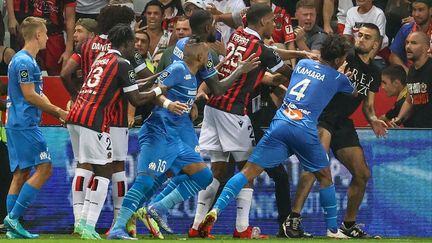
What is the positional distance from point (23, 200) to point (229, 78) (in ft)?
8.61

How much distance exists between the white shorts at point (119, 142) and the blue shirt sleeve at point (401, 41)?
5243mm

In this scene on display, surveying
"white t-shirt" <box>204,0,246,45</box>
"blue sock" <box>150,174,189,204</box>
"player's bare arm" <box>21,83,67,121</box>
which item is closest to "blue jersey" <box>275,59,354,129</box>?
"blue sock" <box>150,174,189,204</box>

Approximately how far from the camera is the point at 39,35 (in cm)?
1433

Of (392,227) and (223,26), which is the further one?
(223,26)

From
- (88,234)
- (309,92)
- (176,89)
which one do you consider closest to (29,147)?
(88,234)

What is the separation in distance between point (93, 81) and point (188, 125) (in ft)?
4.25

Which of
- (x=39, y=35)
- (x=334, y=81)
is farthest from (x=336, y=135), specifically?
(x=39, y=35)

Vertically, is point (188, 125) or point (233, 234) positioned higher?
point (188, 125)

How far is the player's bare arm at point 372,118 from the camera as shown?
609 inches

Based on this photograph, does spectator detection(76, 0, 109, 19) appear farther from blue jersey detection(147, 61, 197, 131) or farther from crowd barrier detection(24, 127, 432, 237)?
blue jersey detection(147, 61, 197, 131)

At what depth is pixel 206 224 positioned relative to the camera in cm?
1396

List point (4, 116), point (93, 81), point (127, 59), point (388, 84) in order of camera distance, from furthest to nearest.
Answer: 1. point (388, 84)
2. point (4, 116)
3. point (127, 59)
4. point (93, 81)

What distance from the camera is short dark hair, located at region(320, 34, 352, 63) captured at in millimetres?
14172

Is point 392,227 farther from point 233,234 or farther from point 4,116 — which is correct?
point 4,116
